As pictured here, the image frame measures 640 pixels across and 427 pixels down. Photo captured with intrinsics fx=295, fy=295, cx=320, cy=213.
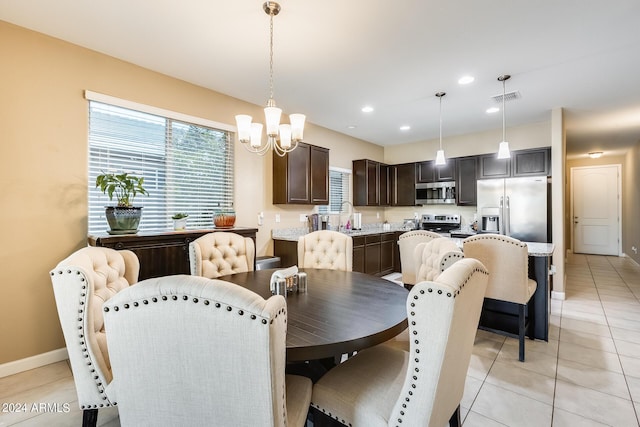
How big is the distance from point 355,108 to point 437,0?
221cm

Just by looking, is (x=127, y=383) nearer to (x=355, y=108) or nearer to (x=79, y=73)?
(x=79, y=73)

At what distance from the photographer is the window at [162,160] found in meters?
2.83

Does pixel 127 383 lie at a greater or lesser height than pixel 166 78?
lesser

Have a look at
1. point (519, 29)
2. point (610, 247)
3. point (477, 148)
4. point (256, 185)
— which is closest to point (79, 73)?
point (256, 185)

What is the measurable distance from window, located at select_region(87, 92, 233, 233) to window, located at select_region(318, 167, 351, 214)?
2157 millimetres

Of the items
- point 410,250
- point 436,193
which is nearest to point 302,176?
point 410,250

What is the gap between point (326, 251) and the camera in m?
2.97

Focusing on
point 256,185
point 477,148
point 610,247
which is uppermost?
point 477,148

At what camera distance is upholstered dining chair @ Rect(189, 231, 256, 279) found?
2430mm

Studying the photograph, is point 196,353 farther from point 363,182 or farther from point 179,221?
point 363,182

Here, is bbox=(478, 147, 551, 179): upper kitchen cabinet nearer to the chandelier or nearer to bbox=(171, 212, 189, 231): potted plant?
the chandelier

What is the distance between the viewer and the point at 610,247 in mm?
7809

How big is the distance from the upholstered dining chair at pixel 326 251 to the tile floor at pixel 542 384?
1.39 metres

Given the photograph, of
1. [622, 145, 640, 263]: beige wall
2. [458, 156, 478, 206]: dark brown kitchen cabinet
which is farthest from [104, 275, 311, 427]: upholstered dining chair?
[622, 145, 640, 263]: beige wall
